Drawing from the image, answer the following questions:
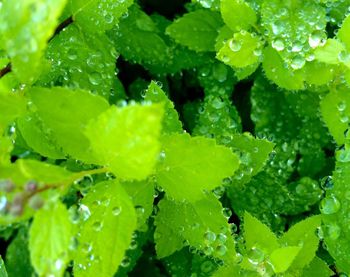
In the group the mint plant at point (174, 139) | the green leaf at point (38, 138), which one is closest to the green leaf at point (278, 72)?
the mint plant at point (174, 139)

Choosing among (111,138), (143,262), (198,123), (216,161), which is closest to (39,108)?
(111,138)

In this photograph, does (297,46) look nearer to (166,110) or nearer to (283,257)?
(166,110)

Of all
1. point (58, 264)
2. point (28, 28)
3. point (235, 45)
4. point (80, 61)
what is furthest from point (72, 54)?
point (58, 264)

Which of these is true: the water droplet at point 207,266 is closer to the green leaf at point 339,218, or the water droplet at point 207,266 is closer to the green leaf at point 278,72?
the green leaf at point 339,218

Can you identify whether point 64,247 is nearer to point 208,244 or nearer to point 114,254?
point 114,254

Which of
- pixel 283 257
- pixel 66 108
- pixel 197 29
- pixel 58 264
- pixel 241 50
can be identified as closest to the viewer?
pixel 58 264

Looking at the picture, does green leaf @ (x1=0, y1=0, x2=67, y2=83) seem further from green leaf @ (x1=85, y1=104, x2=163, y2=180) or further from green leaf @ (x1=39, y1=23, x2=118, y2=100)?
green leaf @ (x1=39, y1=23, x2=118, y2=100)

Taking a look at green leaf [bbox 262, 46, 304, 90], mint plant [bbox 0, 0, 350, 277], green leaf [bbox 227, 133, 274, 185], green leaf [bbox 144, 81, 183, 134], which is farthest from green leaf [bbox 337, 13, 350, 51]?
green leaf [bbox 144, 81, 183, 134]
